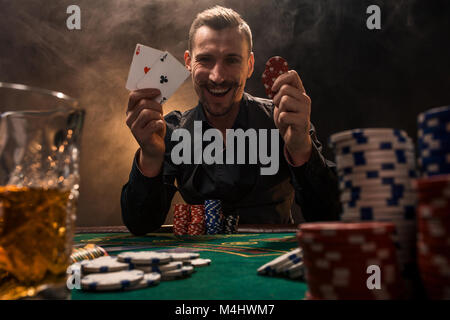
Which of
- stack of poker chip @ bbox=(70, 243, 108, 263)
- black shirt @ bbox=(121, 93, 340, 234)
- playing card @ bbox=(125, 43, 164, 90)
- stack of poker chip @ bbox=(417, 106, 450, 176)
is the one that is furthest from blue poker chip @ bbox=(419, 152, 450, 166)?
playing card @ bbox=(125, 43, 164, 90)

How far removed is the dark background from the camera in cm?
581

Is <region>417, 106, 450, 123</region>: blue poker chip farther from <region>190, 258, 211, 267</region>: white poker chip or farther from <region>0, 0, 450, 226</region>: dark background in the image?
<region>0, 0, 450, 226</region>: dark background

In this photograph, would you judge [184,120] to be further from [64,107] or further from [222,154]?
[64,107]

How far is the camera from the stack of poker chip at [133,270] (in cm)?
98

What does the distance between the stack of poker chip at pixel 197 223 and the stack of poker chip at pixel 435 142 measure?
1986 millimetres

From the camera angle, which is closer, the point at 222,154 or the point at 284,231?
the point at 284,231

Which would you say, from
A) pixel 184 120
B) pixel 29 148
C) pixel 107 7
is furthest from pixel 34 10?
pixel 29 148

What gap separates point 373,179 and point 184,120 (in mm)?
3093

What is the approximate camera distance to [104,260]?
1251 mm

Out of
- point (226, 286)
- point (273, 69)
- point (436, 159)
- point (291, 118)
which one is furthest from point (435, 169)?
point (273, 69)

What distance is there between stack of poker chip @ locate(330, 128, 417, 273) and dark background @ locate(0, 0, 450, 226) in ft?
18.0

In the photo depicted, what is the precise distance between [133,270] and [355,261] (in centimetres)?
69

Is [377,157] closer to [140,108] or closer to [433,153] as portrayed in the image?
[433,153]

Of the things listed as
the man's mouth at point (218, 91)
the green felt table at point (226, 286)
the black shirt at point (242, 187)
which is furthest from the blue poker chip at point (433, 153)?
the man's mouth at point (218, 91)
